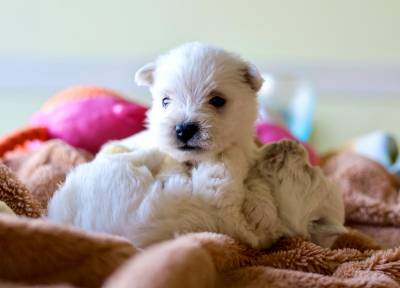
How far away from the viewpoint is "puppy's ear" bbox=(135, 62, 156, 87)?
103 centimetres

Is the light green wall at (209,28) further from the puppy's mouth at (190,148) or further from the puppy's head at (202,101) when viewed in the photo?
the puppy's mouth at (190,148)

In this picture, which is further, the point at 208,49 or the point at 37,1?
the point at 37,1

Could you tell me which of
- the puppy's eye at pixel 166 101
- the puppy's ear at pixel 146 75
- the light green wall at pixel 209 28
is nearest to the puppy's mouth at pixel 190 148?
the puppy's eye at pixel 166 101

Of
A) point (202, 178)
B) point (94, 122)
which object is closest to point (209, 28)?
point (94, 122)

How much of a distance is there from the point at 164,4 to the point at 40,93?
59 centimetres

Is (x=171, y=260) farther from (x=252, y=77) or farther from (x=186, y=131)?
(x=252, y=77)

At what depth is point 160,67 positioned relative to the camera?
994 mm

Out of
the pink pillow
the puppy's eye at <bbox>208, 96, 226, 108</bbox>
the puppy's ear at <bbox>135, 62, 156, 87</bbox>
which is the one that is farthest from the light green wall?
the puppy's eye at <bbox>208, 96, 226, 108</bbox>

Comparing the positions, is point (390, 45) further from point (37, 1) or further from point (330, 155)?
point (37, 1)

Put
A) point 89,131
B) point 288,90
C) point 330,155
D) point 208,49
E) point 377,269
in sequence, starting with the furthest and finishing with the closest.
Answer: point 288,90
point 330,155
point 89,131
point 208,49
point 377,269

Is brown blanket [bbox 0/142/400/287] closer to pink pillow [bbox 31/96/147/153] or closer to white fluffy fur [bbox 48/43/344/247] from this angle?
white fluffy fur [bbox 48/43/344/247]

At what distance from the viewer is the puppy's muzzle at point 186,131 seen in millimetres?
872

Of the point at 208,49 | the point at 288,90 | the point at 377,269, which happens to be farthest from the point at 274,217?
the point at 288,90

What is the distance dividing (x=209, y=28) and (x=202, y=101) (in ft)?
4.18
